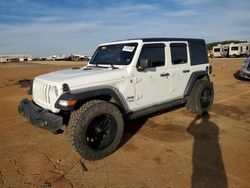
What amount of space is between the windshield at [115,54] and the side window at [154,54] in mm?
215

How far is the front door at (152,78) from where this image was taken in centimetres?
470

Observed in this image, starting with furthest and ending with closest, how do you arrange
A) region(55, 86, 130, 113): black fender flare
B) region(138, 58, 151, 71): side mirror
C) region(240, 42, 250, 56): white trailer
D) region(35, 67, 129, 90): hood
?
region(240, 42, 250, 56): white trailer < region(138, 58, 151, 71): side mirror < region(35, 67, 129, 90): hood < region(55, 86, 130, 113): black fender flare

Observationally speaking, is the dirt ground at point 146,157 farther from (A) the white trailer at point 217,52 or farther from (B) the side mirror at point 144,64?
(A) the white trailer at point 217,52

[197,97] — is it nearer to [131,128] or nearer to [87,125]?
[131,128]

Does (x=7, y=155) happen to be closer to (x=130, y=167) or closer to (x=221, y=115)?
(x=130, y=167)

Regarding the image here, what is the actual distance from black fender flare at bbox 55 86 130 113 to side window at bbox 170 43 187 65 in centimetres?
185

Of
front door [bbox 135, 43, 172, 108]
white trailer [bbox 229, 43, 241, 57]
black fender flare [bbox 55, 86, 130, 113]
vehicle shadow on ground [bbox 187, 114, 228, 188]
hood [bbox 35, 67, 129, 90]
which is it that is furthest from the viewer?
white trailer [bbox 229, 43, 241, 57]

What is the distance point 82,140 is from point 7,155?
1444 millimetres

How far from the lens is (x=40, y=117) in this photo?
12.6 ft

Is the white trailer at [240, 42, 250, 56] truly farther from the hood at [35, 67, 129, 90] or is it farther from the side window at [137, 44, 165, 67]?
the hood at [35, 67, 129, 90]

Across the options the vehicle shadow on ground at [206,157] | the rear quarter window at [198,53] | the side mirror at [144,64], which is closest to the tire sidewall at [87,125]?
the side mirror at [144,64]

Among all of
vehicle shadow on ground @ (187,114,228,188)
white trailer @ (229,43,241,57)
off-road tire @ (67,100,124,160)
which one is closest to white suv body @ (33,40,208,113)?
off-road tire @ (67,100,124,160)

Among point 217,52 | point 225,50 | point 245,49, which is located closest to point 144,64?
point 245,49

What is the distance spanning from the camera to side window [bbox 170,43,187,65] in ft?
18.0
